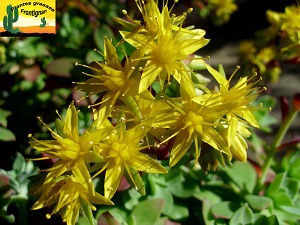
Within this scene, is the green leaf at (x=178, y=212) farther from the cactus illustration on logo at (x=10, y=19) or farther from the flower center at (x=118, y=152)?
the cactus illustration on logo at (x=10, y=19)

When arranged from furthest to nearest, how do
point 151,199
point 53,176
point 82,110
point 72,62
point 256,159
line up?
point 256,159 < point 72,62 < point 82,110 < point 151,199 < point 53,176

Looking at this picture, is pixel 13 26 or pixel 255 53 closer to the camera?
pixel 13 26

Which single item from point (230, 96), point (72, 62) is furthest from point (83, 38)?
point (230, 96)

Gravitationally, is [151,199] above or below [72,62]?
below

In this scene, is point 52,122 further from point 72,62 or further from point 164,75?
point 164,75

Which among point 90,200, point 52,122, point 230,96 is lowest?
point 90,200

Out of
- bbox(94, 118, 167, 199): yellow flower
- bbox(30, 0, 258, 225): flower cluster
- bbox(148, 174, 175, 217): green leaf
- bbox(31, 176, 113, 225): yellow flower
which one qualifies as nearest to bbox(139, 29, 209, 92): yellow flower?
bbox(30, 0, 258, 225): flower cluster

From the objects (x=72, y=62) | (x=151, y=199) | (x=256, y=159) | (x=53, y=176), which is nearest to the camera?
(x=53, y=176)

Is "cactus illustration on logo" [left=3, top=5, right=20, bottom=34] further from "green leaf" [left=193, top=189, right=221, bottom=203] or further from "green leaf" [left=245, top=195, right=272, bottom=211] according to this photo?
"green leaf" [left=245, top=195, right=272, bottom=211]
